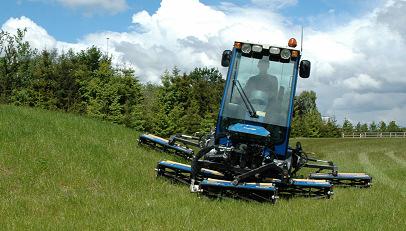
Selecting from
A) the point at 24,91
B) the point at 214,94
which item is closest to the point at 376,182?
the point at 24,91

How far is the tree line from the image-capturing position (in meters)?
45.7

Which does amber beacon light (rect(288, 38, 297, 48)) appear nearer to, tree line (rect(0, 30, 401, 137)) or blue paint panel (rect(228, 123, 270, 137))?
blue paint panel (rect(228, 123, 270, 137))

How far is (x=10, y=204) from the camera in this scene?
23.2 ft

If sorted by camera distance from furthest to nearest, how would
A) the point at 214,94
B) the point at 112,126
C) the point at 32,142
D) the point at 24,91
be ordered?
the point at 214,94, the point at 24,91, the point at 112,126, the point at 32,142

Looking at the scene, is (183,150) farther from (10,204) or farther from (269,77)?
(10,204)

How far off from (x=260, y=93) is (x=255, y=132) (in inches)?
40.9

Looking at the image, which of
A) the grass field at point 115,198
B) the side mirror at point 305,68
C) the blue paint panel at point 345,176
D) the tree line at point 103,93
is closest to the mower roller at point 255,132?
the side mirror at point 305,68

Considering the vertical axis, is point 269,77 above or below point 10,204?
above

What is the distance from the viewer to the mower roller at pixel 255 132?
9.03m

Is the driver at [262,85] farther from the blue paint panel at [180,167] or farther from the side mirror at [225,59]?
the blue paint panel at [180,167]

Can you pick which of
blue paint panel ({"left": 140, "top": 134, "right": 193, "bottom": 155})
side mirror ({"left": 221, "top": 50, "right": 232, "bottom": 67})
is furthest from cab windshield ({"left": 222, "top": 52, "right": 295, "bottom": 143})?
blue paint panel ({"left": 140, "top": 134, "right": 193, "bottom": 155})

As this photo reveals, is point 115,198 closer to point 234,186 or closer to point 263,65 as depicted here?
point 234,186

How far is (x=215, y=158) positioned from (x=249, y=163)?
63cm

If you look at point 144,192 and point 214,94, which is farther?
point 214,94
